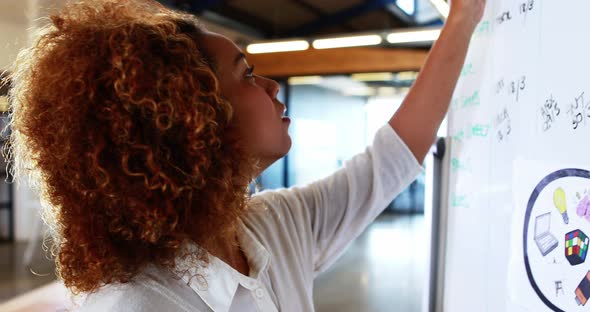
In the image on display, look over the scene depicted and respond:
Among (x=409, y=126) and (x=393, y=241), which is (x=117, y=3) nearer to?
(x=409, y=126)

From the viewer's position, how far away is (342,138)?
23.6 feet

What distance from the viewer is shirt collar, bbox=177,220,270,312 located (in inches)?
29.0

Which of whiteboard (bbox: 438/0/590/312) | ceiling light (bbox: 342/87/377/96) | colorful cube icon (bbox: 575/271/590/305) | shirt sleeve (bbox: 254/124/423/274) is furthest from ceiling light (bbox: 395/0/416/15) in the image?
colorful cube icon (bbox: 575/271/590/305)

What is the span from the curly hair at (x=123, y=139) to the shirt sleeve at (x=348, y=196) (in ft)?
1.02

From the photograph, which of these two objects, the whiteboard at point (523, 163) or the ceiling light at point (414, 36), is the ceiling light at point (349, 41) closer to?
the ceiling light at point (414, 36)

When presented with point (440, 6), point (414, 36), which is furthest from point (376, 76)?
point (440, 6)

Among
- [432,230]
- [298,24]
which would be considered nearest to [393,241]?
[298,24]

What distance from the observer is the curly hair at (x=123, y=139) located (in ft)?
2.10

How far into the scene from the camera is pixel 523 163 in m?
0.73

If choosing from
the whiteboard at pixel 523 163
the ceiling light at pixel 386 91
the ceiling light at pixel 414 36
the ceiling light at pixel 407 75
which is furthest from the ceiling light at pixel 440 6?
the ceiling light at pixel 386 91

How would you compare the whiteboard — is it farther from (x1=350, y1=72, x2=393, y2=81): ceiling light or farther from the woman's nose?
(x1=350, y1=72, x2=393, y2=81): ceiling light

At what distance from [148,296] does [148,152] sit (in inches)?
9.0

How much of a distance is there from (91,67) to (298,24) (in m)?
5.29

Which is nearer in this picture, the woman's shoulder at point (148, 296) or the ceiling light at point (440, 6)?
the woman's shoulder at point (148, 296)
